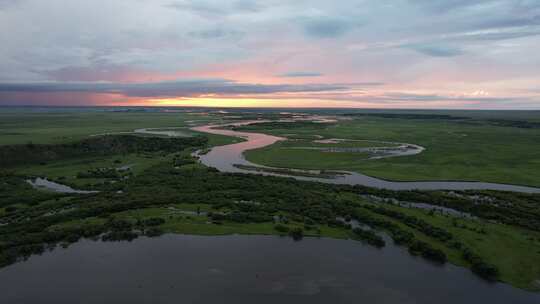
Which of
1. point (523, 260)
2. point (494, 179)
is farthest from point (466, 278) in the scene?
point (494, 179)

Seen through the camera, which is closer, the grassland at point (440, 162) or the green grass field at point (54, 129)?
the grassland at point (440, 162)

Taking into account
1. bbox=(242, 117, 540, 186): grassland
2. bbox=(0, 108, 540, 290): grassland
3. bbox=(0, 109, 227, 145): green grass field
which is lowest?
bbox=(0, 108, 540, 290): grassland

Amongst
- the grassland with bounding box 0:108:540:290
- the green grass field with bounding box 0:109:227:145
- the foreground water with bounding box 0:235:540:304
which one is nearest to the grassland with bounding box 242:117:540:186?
the grassland with bounding box 0:108:540:290

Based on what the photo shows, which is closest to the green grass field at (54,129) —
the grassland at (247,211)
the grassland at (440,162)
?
the grassland at (247,211)

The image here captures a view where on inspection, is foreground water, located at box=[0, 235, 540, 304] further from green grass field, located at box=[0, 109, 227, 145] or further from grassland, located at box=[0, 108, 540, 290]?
green grass field, located at box=[0, 109, 227, 145]

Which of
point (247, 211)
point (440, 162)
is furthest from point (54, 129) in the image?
point (440, 162)

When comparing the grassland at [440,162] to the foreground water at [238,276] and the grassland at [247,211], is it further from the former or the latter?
the foreground water at [238,276]

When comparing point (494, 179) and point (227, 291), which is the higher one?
point (494, 179)

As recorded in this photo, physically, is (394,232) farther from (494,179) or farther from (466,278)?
(494,179)
